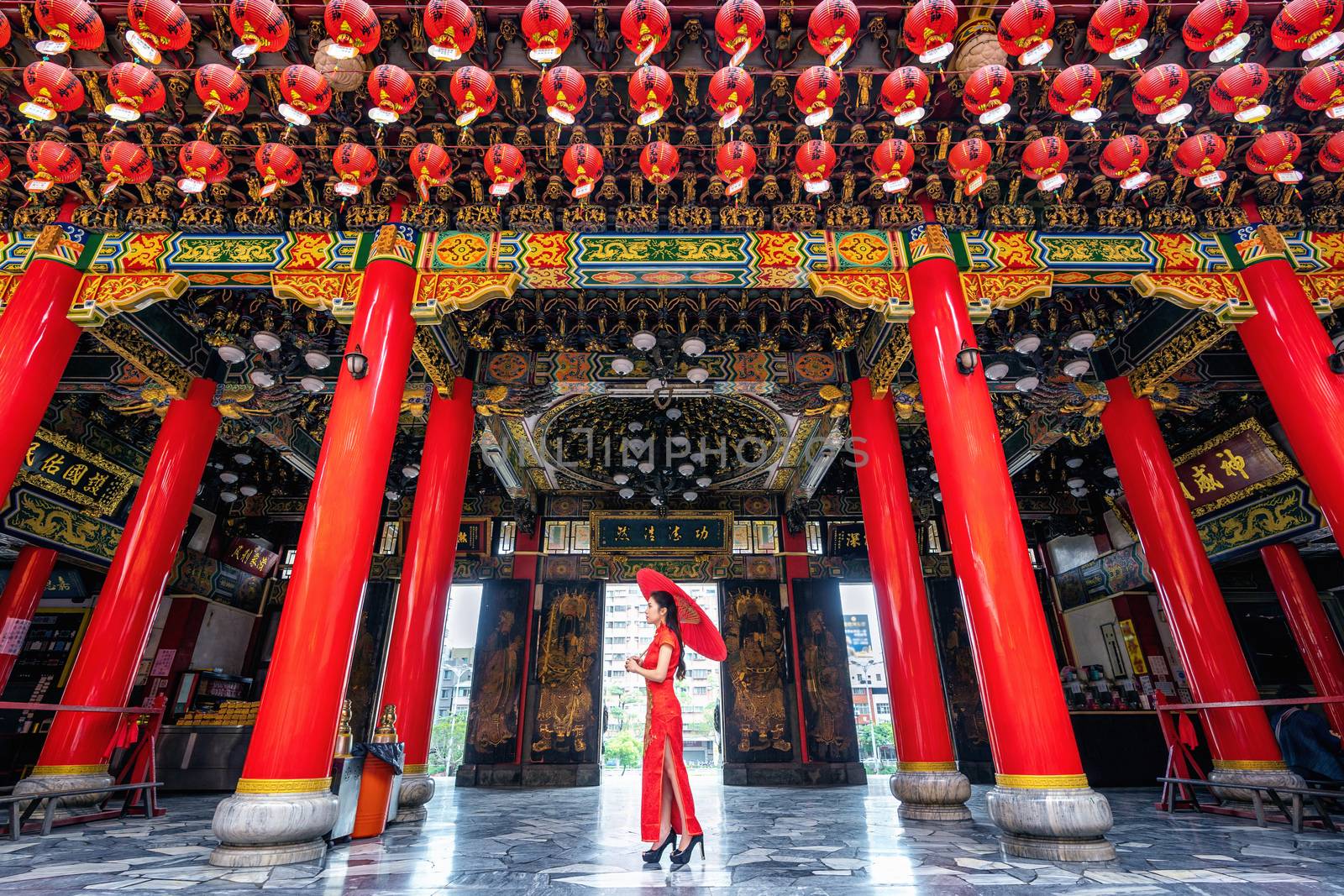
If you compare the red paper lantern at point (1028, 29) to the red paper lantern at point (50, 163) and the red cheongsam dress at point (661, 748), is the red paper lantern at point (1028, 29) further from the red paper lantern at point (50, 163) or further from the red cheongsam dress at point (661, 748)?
the red paper lantern at point (50, 163)

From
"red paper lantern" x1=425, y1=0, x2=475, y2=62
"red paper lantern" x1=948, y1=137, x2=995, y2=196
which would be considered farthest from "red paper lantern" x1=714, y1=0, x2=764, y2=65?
"red paper lantern" x1=948, y1=137, x2=995, y2=196

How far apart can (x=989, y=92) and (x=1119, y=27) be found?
2.69 ft

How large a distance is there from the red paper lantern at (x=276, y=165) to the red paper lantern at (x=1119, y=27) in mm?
6228

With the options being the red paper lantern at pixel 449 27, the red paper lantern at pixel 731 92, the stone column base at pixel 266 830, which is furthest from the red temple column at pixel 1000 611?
the stone column base at pixel 266 830

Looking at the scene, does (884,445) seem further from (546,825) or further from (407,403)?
(407,403)

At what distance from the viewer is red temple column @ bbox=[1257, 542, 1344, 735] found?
8.55m

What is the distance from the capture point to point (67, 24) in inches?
169

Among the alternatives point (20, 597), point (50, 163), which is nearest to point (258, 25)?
point (50, 163)

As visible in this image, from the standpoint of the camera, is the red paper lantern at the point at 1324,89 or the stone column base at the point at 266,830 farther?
the red paper lantern at the point at 1324,89

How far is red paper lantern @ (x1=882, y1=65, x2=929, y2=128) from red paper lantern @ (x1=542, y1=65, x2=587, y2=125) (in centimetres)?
229

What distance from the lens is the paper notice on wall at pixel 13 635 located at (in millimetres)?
8703

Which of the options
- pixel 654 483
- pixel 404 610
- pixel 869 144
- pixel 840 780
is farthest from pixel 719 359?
pixel 840 780

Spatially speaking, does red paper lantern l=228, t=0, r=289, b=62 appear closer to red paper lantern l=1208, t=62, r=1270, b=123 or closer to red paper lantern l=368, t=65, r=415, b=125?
red paper lantern l=368, t=65, r=415, b=125

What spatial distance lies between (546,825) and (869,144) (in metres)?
6.72
